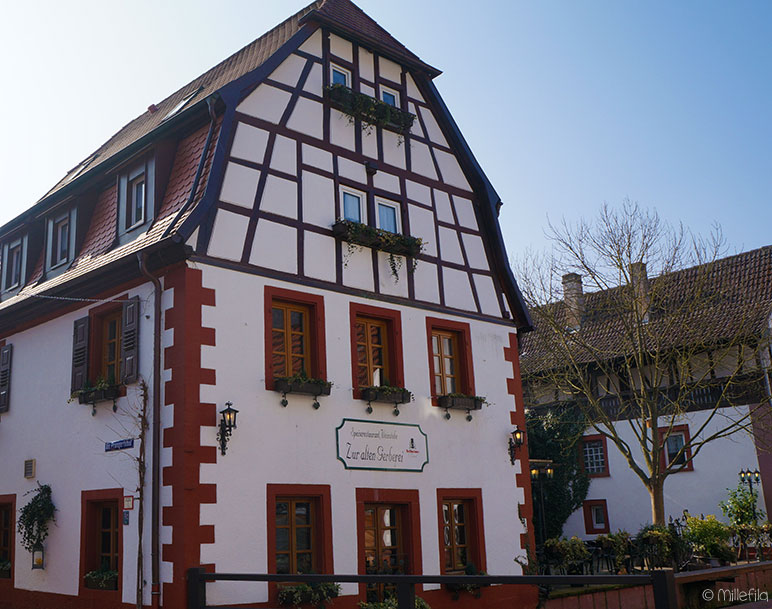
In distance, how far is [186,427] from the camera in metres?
11.5

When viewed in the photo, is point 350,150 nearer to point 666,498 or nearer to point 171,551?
point 171,551

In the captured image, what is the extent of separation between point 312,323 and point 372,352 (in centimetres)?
145

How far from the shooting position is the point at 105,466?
41.8ft

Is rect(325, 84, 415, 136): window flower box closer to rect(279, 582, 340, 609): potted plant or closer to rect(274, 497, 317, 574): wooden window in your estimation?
rect(274, 497, 317, 574): wooden window

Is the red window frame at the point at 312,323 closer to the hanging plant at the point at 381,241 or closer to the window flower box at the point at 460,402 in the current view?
the hanging plant at the point at 381,241

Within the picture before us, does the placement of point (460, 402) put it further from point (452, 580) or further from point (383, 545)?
point (452, 580)

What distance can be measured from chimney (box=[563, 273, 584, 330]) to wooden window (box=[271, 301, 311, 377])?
1564 cm

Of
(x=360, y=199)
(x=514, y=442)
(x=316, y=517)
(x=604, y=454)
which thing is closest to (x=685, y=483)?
(x=604, y=454)

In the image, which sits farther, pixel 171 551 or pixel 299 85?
pixel 299 85

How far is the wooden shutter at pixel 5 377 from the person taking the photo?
1592cm

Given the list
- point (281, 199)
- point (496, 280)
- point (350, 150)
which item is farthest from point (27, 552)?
point (496, 280)

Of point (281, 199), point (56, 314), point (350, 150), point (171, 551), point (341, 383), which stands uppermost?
point (350, 150)

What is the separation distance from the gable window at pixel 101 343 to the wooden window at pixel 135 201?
5.01 feet

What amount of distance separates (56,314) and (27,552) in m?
4.10
